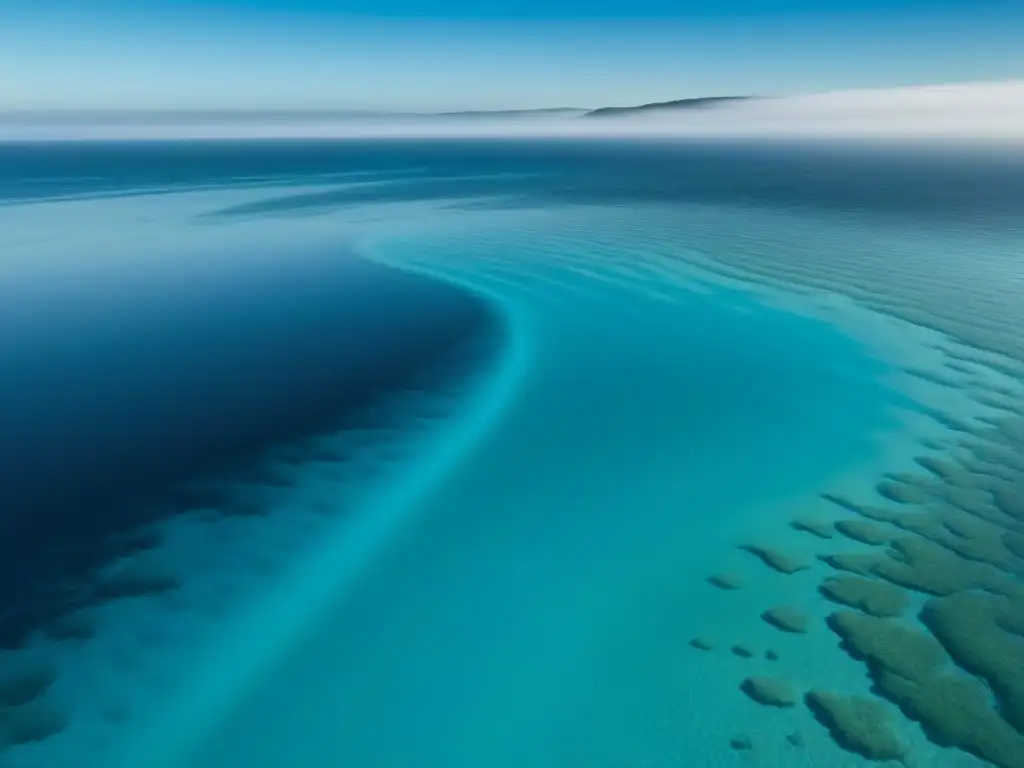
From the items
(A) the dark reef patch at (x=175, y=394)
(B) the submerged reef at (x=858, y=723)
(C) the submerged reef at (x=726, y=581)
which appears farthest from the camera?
(A) the dark reef patch at (x=175, y=394)

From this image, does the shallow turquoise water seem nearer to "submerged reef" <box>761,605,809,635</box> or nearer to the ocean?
the ocean

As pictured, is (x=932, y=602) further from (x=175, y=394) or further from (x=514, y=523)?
(x=175, y=394)

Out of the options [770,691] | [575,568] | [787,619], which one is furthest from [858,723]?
[575,568]

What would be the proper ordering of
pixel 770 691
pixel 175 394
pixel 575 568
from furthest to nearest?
pixel 175 394, pixel 575 568, pixel 770 691

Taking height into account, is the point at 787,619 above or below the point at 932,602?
below

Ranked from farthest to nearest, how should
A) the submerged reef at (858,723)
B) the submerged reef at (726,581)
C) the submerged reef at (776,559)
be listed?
1. the submerged reef at (776,559)
2. the submerged reef at (726,581)
3. the submerged reef at (858,723)

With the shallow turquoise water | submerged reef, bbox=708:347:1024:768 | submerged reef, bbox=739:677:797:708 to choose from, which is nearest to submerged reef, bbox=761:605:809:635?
submerged reef, bbox=708:347:1024:768

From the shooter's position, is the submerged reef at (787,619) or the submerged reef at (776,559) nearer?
the submerged reef at (787,619)

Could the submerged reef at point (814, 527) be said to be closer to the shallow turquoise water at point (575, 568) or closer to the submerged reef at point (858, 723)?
the shallow turquoise water at point (575, 568)

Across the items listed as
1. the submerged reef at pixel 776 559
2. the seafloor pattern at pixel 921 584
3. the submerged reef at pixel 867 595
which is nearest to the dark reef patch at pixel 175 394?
the submerged reef at pixel 776 559
